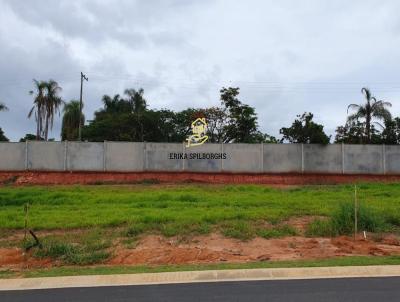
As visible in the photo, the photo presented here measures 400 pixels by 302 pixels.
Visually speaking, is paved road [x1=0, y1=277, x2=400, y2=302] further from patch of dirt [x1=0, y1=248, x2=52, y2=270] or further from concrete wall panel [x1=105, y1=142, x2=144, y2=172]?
concrete wall panel [x1=105, y1=142, x2=144, y2=172]

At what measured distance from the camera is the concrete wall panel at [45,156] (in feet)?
124

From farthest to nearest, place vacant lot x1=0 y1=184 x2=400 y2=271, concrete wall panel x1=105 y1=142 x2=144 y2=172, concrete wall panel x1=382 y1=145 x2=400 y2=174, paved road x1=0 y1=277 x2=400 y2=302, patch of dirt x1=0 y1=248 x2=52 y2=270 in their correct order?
concrete wall panel x1=382 y1=145 x2=400 y2=174 < concrete wall panel x1=105 y1=142 x2=144 y2=172 < vacant lot x1=0 y1=184 x2=400 y2=271 < patch of dirt x1=0 y1=248 x2=52 y2=270 < paved road x1=0 y1=277 x2=400 y2=302

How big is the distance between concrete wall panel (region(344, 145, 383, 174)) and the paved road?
29.4 meters

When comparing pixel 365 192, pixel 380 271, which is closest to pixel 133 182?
pixel 365 192

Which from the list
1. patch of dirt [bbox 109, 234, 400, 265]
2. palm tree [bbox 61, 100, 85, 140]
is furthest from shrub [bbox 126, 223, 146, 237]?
palm tree [bbox 61, 100, 85, 140]

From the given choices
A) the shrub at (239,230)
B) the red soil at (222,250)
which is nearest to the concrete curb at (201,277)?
the red soil at (222,250)

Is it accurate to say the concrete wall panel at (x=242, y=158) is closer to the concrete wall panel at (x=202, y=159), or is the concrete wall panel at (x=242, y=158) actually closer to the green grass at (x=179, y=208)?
the concrete wall panel at (x=202, y=159)

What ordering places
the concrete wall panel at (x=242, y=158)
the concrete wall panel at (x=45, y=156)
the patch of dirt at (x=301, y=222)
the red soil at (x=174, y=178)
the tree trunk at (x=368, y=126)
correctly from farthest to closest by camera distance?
the tree trunk at (x=368, y=126) → the concrete wall panel at (x=242, y=158) → the concrete wall panel at (x=45, y=156) → the red soil at (x=174, y=178) → the patch of dirt at (x=301, y=222)

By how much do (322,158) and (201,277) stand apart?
96.7 ft

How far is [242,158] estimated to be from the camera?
1531 inches

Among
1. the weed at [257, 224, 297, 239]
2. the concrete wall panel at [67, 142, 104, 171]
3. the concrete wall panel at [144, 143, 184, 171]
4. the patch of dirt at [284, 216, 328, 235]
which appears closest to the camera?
the weed at [257, 224, 297, 239]

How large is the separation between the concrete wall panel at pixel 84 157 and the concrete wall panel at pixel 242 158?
8.82 metres

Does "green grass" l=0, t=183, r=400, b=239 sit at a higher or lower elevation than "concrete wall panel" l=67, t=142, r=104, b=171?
lower

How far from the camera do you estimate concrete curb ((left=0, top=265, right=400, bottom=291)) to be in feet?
35.9
